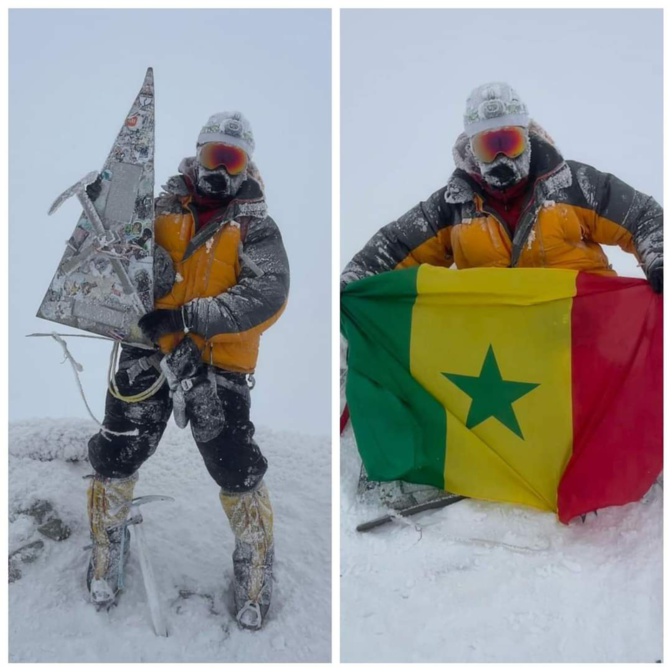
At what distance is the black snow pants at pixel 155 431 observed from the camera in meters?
2.37

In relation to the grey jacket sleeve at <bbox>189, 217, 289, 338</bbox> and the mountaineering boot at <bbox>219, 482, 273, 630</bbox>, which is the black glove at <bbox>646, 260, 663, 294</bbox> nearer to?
the grey jacket sleeve at <bbox>189, 217, 289, 338</bbox>

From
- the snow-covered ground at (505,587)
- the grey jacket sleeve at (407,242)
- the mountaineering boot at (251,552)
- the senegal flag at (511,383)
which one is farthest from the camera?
the grey jacket sleeve at (407,242)

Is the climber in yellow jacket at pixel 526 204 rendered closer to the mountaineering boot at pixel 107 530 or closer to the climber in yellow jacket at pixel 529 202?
the climber in yellow jacket at pixel 529 202

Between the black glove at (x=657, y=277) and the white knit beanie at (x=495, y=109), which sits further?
the white knit beanie at (x=495, y=109)

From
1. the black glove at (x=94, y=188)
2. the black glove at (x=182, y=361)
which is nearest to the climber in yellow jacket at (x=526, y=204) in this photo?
the black glove at (x=182, y=361)

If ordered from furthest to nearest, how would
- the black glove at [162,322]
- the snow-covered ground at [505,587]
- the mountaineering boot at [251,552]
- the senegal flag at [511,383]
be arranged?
the mountaineering boot at [251,552] < the senegal flag at [511,383] < the black glove at [162,322] < the snow-covered ground at [505,587]

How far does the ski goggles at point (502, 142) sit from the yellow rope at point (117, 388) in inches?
52.1

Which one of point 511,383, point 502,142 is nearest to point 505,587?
point 511,383

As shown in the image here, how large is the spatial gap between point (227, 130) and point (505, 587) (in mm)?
1665

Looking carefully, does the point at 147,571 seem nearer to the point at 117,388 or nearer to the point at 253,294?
the point at 117,388

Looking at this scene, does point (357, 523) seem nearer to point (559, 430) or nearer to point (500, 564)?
point (500, 564)

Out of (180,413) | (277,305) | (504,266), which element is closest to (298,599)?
(180,413)

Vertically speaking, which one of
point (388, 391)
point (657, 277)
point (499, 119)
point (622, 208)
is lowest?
point (388, 391)

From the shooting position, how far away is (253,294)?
7.45ft
